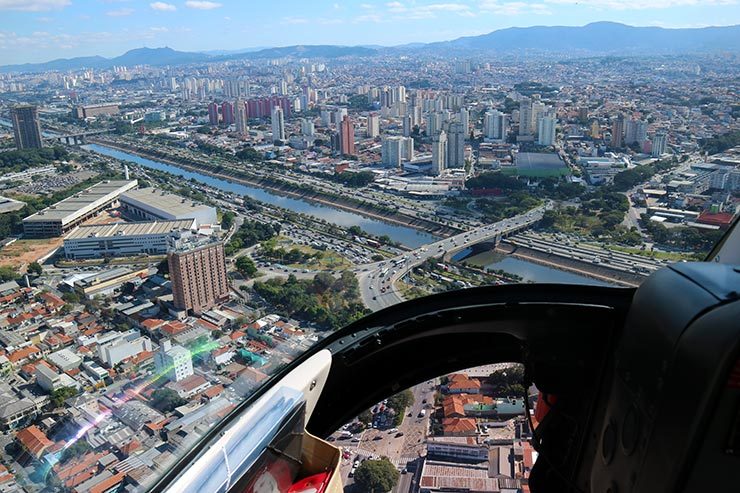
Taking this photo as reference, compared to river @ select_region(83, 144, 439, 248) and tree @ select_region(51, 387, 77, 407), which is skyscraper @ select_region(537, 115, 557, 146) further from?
tree @ select_region(51, 387, 77, 407)

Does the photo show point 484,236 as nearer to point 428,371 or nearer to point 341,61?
point 428,371

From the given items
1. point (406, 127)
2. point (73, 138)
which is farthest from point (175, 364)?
point (73, 138)

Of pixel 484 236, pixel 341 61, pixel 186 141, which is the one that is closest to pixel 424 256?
pixel 484 236

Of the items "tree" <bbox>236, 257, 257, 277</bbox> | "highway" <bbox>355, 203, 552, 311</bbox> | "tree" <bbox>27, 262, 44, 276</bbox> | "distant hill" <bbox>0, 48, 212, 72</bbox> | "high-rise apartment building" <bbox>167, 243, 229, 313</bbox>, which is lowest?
"highway" <bbox>355, 203, 552, 311</bbox>

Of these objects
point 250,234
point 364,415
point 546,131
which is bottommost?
point 250,234

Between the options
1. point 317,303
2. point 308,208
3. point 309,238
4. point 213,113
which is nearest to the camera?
point 317,303

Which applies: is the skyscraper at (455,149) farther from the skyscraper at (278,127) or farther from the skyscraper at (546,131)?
the skyscraper at (278,127)

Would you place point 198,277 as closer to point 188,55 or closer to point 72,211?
point 72,211

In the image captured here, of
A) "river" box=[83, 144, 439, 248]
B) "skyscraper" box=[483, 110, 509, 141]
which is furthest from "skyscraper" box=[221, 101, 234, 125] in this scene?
A: "skyscraper" box=[483, 110, 509, 141]
